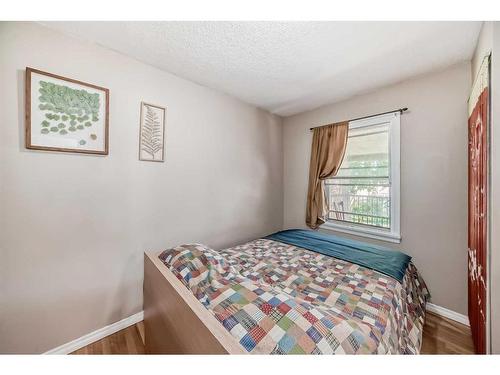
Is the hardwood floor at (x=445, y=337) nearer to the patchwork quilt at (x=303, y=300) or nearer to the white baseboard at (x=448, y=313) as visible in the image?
the white baseboard at (x=448, y=313)

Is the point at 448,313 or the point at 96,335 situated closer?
the point at 96,335

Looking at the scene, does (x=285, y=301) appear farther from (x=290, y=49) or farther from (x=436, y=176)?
(x=436, y=176)

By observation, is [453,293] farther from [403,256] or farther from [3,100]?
[3,100]

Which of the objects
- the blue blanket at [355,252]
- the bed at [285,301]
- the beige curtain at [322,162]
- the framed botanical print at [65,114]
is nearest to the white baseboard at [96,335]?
the bed at [285,301]

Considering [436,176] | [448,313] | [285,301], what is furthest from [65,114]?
[448,313]

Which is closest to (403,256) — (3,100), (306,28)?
(306,28)

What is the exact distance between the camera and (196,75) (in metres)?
2.04

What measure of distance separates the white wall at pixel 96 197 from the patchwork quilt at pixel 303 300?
0.64m

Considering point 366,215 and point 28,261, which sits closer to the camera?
point 28,261

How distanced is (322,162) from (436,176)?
1.15 meters

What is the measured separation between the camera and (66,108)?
1.46 m

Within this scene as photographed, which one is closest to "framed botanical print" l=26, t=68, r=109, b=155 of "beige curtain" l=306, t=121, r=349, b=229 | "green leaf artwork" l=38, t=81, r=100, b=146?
"green leaf artwork" l=38, t=81, r=100, b=146

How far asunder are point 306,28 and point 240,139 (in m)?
1.43
